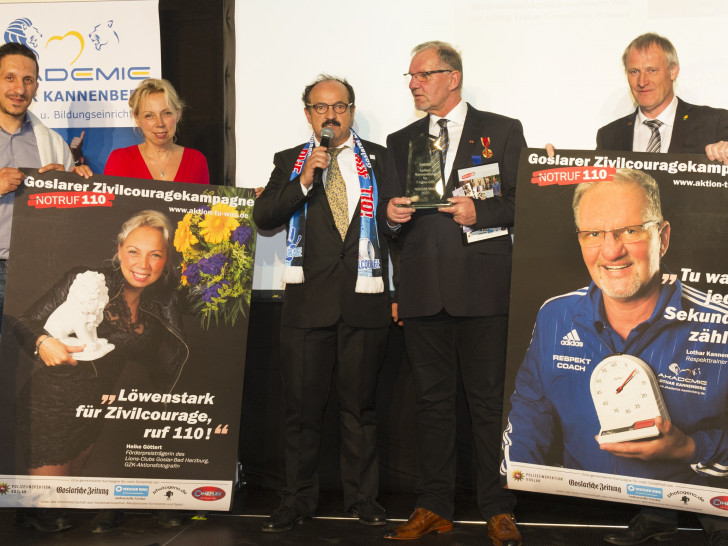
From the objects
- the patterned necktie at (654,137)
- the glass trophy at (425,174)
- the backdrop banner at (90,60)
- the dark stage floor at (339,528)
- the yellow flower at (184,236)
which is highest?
the backdrop banner at (90,60)

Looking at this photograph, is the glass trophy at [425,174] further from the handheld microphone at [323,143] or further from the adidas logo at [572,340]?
the adidas logo at [572,340]

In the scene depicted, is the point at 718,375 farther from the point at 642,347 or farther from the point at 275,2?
the point at 275,2

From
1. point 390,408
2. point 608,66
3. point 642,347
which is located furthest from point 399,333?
point 608,66

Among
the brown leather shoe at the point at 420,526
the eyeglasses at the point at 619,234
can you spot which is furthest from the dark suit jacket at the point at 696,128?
the brown leather shoe at the point at 420,526

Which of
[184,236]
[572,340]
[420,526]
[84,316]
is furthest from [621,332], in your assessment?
[84,316]

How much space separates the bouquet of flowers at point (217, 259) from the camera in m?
3.53

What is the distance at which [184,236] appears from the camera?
3.52m

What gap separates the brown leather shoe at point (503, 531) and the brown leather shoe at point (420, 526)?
0.75 ft

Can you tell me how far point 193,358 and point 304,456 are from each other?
0.70m

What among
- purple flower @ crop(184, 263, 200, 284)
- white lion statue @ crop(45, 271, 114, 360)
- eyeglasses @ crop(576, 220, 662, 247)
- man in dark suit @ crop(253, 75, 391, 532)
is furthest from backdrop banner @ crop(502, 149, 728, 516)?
white lion statue @ crop(45, 271, 114, 360)

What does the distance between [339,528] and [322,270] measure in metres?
1.20

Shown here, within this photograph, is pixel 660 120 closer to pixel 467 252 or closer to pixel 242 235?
pixel 467 252

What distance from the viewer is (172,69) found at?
14.1 ft

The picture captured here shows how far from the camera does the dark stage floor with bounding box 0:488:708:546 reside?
128 inches
